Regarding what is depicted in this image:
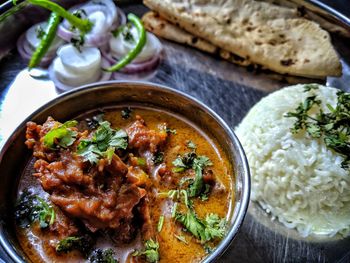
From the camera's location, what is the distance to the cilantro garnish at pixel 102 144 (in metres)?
2.28

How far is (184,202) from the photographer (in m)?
2.55

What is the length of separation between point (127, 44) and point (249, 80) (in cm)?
100

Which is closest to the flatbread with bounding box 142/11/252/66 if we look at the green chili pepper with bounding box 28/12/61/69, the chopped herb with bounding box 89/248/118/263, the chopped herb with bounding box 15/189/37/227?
the green chili pepper with bounding box 28/12/61/69

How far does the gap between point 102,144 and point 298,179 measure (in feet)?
4.23

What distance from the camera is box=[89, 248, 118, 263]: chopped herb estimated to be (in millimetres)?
2295

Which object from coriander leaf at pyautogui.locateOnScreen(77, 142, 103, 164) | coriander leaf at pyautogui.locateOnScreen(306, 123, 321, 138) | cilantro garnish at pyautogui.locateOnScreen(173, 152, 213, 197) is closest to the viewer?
coriander leaf at pyautogui.locateOnScreen(77, 142, 103, 164)

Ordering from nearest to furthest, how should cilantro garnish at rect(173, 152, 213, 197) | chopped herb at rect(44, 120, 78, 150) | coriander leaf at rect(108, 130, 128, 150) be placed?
chopped herb at rect(44, 120, 78, 150) < coriander leaf at rect(108, 130, 128, 150) < cilantro garnish at rect(173, 152, 213, 197)

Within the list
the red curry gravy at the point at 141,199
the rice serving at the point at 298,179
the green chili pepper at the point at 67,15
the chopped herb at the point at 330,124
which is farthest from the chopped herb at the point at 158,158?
the green chili pepper at the point at 67,15

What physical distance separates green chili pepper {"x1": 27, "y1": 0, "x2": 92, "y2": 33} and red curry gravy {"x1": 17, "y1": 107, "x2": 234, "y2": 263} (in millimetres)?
1082

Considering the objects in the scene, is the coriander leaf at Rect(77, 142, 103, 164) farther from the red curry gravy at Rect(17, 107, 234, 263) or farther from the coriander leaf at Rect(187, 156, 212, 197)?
the coriander leaf at Rect(187, 156, 212, 197)

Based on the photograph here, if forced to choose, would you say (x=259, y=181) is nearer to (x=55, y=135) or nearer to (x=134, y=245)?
(x=134, y=245)

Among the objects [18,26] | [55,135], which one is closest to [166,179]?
[55,135]

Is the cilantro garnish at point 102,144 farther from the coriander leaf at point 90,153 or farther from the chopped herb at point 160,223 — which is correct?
the chopped herb at point 160,223

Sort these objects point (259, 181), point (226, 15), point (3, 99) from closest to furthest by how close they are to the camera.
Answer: point (259, 181) → point (3, 99) → point (226, 15)
